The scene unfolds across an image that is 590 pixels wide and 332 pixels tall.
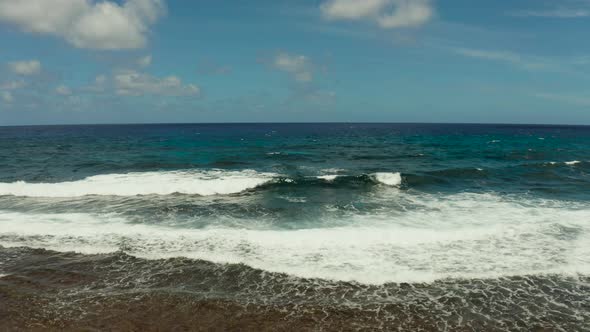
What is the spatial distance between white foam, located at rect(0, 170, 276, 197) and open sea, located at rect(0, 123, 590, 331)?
170 mm

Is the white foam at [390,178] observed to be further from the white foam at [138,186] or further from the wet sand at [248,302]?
the wet sand at [248,302]

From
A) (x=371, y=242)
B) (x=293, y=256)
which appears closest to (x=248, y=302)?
(x=293, y=256)

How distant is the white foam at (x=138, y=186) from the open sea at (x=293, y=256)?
170 millimetres

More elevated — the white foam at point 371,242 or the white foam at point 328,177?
the white foam at point 328,177

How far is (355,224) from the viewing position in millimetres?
15398

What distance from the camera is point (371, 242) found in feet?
42.8

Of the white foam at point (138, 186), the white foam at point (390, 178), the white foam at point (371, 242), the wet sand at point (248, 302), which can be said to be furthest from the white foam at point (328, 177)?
the wet sand at point (248, 302)

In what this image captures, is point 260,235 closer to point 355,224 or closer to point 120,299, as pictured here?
point 355,224

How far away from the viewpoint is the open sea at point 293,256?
827 centimetres

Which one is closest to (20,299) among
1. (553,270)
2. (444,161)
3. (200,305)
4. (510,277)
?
(200,305)

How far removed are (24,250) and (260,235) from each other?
7.90 metres

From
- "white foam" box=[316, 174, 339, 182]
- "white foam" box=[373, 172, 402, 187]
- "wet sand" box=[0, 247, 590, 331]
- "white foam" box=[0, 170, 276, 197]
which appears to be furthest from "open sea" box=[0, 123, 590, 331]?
"white foam" box=[316, 174, 339, 182]

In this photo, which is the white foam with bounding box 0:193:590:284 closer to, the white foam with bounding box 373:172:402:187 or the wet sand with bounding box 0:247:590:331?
the wet sand with bounding box 0:247:590:331

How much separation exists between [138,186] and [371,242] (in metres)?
16.3
